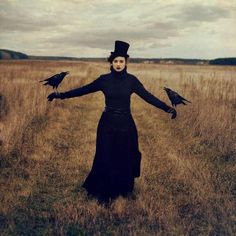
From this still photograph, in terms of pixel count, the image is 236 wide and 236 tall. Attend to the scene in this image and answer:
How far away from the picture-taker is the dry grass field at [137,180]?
4184 millimetres

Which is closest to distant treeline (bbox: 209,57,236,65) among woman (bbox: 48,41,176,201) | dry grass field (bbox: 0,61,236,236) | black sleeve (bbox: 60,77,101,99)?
dry grass field (bbox: 0,61,236,236)

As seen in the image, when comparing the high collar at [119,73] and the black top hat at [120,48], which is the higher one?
the black top hat at [120,48]

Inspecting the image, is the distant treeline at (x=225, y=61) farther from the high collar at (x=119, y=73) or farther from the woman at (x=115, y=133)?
the high collar at (x=119, y=73)

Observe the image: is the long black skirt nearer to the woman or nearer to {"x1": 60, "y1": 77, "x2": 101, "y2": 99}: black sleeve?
the woman

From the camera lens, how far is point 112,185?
187 inches

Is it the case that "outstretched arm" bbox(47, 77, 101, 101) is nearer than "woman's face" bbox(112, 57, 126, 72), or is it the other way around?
"woman's face" bbox(112, 57, 126, 72)

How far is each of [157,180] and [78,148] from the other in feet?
7.73

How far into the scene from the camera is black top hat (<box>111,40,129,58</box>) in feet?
14.3

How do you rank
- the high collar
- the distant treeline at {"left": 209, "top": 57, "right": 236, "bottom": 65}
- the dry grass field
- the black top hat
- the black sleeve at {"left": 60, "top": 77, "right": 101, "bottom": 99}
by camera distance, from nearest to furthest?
1. the dry grass field
2. the black top hat
3. the high collar
4. the black sleeve at {"left": 60, "top": 77, "right": 101, "bottom": 99}
5. the distant treeline at {"left": 209, "top": 57, "right": 236, "bottom": 65}

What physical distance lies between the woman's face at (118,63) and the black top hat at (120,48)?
5cm

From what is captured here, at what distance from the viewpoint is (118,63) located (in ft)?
14.5

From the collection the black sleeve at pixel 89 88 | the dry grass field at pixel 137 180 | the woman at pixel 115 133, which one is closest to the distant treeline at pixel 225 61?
the dry grass field at pixel 137 180

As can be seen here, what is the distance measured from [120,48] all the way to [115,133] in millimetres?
1060

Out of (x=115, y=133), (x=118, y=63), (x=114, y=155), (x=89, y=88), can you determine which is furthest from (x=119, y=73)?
(x=114, y=155)
